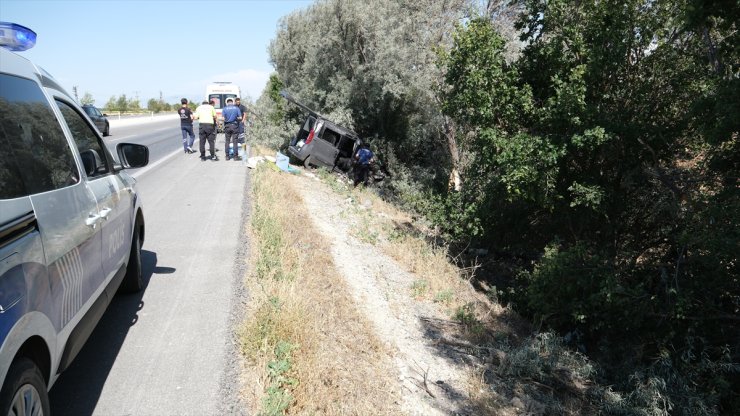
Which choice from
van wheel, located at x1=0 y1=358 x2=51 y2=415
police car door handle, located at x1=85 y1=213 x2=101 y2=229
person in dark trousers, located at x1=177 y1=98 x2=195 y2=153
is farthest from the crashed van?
van wheel, located at x1=0 y1=358 x2=51 y2=415

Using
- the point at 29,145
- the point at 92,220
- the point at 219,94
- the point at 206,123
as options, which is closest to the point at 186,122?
the point at 206,123

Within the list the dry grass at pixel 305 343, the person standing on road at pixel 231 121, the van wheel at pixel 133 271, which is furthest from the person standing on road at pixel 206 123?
the van wheel at pixel 133 271

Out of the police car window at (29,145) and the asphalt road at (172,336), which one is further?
the asphalt road at (172,336)

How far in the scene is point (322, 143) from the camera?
1644cm

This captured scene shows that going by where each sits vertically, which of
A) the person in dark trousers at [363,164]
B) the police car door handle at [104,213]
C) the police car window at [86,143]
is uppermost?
the police car window at [86,143]

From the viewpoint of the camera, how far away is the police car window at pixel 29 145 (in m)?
2.36

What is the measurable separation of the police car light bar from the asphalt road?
2.23 metres

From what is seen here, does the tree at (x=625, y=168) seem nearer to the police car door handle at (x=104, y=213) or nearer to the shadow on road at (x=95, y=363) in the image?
the shadow on road at (x=95, y=363)

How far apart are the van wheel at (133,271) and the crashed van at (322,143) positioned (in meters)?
11.7

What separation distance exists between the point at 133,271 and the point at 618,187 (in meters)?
9.81

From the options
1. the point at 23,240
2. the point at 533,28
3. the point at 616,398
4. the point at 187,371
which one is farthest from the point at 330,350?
the point at 533,28

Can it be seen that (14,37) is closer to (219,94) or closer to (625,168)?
(625,168)

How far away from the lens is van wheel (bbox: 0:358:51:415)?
2.00m

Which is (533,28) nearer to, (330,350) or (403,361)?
(403,361)
